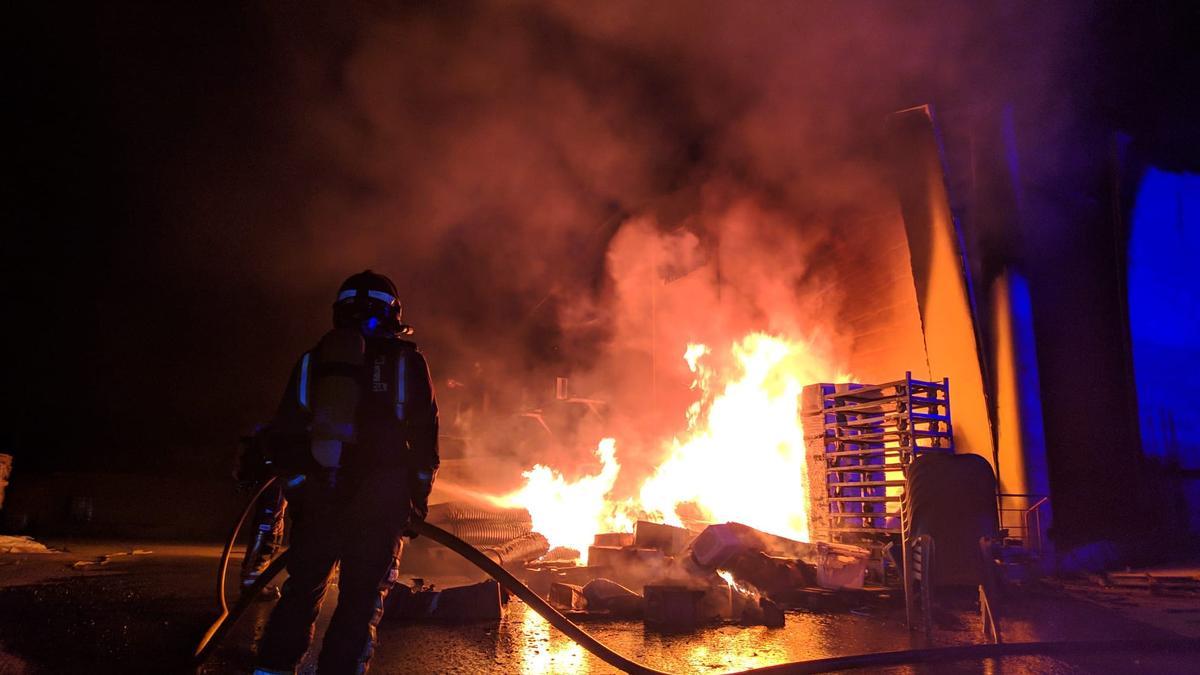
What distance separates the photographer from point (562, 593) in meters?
5.33

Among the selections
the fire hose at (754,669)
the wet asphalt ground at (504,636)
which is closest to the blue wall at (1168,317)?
the wet asphalt ground at (504,636)

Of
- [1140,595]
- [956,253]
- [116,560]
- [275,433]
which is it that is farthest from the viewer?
[956,253]

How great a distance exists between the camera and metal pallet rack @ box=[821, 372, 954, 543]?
26.3ft

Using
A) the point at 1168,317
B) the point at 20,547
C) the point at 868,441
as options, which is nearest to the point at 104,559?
the point at 20,547

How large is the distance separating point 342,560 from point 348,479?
35cm

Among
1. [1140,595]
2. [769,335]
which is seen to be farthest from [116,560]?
[1140,595]

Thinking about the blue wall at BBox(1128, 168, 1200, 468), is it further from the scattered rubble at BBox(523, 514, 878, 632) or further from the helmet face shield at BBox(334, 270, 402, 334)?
the helmet face shield at BBox(334, 270, 402, 334)

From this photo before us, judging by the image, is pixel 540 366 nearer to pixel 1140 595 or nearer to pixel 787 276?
pixel 787 276

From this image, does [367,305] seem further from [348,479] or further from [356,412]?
[348,479]

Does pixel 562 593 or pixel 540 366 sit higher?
pixel 540 366

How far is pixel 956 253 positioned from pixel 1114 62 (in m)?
4.10

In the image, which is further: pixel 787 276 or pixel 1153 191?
pixel 787 276

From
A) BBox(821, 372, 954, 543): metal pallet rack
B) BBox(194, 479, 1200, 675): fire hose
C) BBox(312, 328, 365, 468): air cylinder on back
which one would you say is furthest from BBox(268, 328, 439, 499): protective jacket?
BBox(821, 372, 954, 543): metal pallet rack

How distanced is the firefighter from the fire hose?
0.30 m
